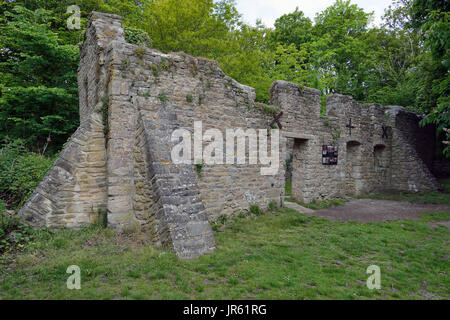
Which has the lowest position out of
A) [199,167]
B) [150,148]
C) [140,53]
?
[199,167]

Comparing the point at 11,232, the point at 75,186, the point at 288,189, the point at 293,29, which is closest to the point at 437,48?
the point at 288,189

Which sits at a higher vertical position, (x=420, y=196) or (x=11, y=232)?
(x=11, y=232)

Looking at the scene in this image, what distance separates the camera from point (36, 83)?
11.1 meters

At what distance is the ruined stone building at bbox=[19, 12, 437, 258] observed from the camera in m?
5.11

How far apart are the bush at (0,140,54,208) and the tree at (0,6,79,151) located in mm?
3877

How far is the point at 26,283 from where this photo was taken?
11.6 ft

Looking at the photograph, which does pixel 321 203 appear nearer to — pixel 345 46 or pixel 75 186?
pixel 75 186

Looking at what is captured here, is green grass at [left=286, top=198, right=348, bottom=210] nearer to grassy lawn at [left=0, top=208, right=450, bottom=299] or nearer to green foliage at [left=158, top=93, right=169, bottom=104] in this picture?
grassy lawn at [left=0, top=208, right=450, bottom=299]

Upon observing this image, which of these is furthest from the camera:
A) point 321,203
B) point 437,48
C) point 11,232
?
point 321,203

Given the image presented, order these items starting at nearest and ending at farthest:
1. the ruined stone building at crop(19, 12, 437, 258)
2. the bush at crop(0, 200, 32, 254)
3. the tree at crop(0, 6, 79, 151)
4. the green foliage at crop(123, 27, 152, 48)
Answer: the bush at crop(0, 200, 32, 254), the ruined stone building at crop(19, 12, 437, 258), the green foliage at crop(123, 27, 152, 48), the tree at crop(0, 6, 79, 151)

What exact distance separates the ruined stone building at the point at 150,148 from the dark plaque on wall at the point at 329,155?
1924 mm

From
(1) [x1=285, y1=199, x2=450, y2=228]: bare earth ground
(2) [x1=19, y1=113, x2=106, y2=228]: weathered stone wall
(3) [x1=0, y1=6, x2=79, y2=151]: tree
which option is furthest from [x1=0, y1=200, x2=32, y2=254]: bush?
(1) [x1=285, y1=199, x2=450, y2=228]: bare earth ground

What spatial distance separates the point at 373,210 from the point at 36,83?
14.4m
